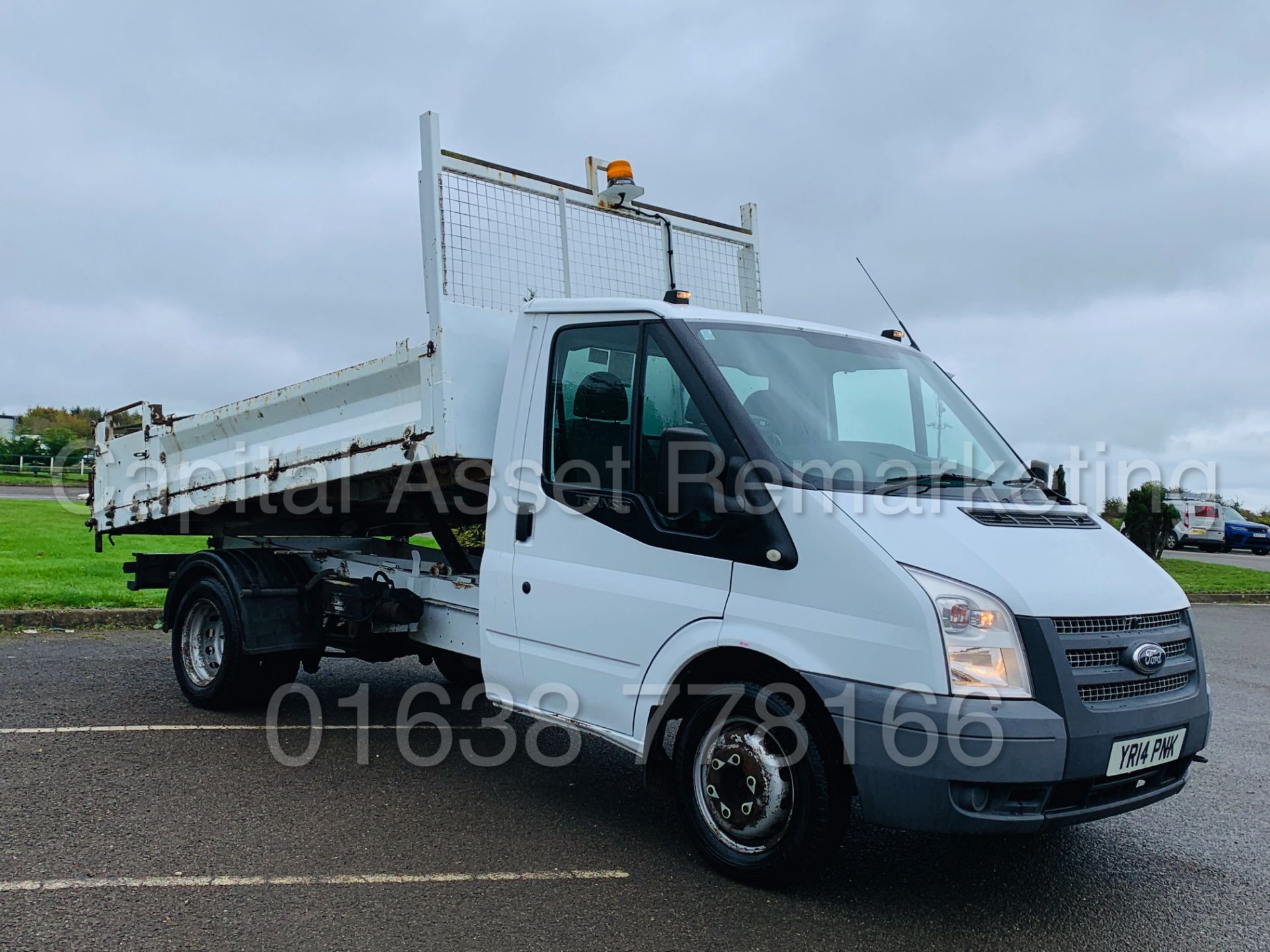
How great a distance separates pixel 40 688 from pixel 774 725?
5776mm

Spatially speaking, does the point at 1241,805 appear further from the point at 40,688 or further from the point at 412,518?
the point at 40,688

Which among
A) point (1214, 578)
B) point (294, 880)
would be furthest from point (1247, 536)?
point (294, 880)

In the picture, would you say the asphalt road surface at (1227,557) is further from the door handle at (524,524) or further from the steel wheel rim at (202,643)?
the door handle at (524,524)

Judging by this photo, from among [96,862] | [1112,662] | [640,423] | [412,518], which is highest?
[640,423]

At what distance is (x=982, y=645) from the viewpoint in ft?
12.3

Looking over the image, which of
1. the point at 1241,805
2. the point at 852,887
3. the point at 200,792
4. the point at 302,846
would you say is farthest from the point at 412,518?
the point at 1241,805

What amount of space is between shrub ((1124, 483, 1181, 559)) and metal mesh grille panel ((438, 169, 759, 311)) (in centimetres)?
1769

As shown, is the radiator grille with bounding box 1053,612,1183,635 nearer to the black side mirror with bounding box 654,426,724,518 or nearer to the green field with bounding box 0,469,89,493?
the black side mirror with bounding box 654,426,724,518

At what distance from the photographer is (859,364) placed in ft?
16.7

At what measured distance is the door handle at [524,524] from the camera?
506 centimetres

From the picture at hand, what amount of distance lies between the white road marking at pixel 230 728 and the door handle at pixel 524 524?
2.30m

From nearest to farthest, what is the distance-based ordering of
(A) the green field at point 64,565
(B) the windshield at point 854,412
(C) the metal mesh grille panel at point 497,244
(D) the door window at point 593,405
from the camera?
(B) the windshield at point 854,412 → (D) the door window at point 593,405 → (C) the metal mesh grille panel at point 497,244 → (A) the green field at point 64,565

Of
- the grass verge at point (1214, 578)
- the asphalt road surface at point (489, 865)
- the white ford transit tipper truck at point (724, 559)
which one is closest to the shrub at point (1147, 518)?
the grass verge at point (1214, 578)

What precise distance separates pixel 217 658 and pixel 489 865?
11.3ft
